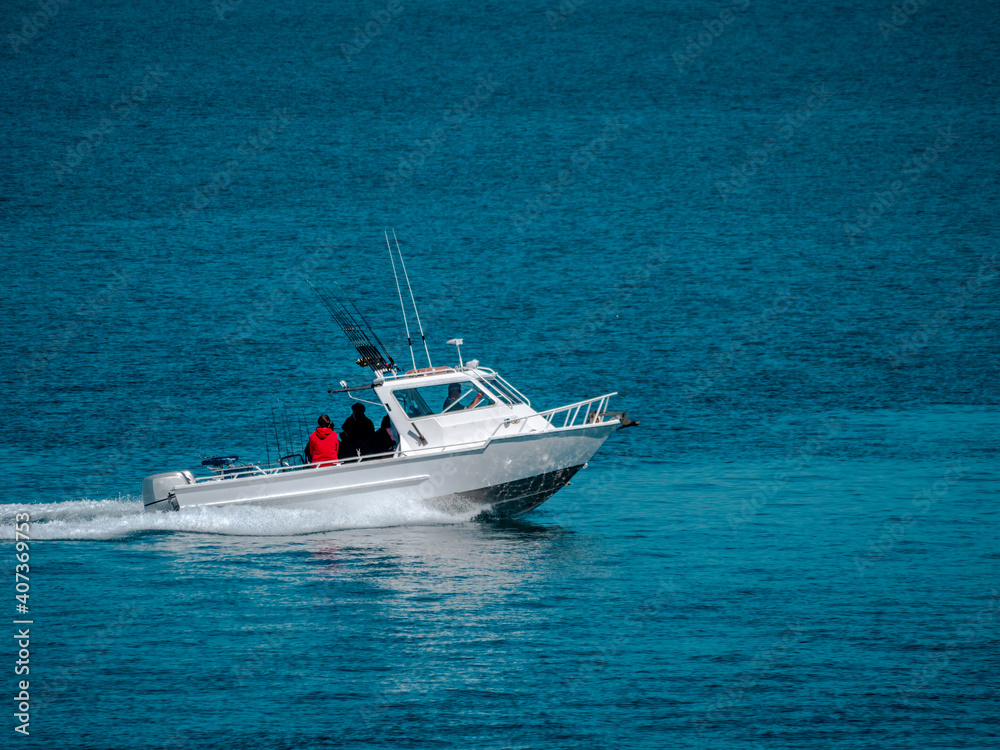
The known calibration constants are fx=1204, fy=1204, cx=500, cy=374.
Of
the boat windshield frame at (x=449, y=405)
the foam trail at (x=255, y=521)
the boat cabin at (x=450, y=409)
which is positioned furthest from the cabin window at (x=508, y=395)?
the foam trail at (x=255, y=521)

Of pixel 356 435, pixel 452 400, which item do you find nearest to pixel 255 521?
pixel 356 435

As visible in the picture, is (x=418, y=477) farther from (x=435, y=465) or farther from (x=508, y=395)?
(x=508, y=395)

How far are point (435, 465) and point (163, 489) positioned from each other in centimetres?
555

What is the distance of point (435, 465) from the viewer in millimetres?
24328

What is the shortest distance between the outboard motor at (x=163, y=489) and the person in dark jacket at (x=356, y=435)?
10.6 feet

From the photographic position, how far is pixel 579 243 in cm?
6297

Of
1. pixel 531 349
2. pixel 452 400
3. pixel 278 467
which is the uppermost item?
pixel 531 349

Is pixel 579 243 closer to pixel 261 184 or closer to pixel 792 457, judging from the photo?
pixel 261 184

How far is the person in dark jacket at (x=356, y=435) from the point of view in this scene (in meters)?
24.7

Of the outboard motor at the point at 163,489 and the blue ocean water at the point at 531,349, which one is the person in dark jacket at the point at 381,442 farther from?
the outboard motor at the point at 163,489

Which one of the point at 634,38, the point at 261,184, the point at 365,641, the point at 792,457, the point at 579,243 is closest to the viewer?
the point at 365,641

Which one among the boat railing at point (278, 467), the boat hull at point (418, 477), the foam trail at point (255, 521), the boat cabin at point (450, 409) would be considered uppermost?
the boat cabin at point (450, 409)

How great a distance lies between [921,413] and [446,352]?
17618mm

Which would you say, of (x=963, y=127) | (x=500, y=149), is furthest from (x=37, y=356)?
(x=963, y=127)
